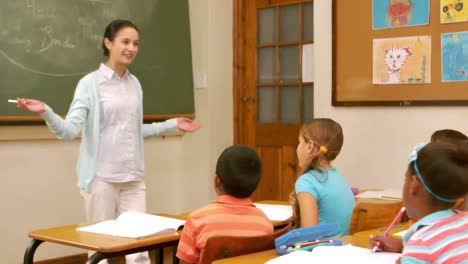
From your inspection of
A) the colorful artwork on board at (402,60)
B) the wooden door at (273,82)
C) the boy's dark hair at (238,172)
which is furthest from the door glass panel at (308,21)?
the boy's dark hair at (238,172)

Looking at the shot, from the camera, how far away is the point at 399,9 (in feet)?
14.3

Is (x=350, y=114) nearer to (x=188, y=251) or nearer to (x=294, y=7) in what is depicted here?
(x=294, y=7)

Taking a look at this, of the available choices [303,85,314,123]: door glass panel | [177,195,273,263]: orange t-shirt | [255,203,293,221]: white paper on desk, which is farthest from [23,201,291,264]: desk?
[303,85,314,123]: door glass panel

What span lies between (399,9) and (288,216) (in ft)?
6.26

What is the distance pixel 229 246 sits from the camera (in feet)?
6.84

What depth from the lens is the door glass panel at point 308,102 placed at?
5.31 meters

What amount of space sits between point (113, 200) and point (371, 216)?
1.46 metres

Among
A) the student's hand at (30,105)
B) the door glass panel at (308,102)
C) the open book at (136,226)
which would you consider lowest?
the open book at (136,226)

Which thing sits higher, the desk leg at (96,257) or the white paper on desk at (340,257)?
the white paper on desk at (340,257)

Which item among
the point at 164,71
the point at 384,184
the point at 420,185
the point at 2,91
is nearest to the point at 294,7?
the point at 164,71

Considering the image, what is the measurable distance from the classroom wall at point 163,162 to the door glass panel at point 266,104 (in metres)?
0.29

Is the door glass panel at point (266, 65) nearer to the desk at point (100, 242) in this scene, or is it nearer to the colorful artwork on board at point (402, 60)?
the colorful artwork on board at point (402, 60)

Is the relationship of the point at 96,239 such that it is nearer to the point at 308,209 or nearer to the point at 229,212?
the point at 229,212

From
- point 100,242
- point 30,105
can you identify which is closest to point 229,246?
point 100,242
